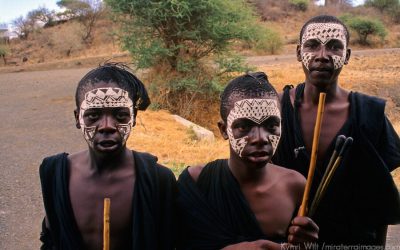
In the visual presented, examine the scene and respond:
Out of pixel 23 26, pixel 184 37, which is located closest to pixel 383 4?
pixel 23 26

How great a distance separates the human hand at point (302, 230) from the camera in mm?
2115

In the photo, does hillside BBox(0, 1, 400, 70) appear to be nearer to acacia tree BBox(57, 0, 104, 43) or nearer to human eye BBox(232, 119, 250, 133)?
acacia tree BBox(57, 0, 104, 43)

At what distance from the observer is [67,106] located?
13.3 m

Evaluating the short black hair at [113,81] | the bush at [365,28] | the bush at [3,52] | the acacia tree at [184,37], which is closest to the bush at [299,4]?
the bush at [365,28]

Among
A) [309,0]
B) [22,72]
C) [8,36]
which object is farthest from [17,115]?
[309,0]

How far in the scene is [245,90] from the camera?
8.16ft

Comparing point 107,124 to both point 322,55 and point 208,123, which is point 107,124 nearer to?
point 322,55

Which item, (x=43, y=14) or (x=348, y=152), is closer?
(x=348, y=152)

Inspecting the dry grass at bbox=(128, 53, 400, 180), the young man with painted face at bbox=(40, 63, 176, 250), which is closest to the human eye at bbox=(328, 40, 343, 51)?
the young man with painted face at bbox=(40, 63, 176, 250)

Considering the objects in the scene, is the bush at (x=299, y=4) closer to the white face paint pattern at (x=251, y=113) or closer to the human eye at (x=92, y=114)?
the white face paint pattern at (x=251, y=113)

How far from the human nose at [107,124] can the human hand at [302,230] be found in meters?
0.95

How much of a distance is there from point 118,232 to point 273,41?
2594 cm

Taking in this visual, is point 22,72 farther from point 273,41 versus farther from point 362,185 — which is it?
point 362,185

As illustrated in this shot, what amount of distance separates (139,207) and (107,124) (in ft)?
1.46
